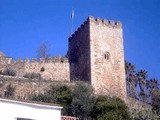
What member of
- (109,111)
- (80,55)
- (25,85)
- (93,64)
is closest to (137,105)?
(93,64)

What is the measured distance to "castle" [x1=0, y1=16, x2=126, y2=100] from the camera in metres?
37.2

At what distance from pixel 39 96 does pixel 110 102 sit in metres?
5.39

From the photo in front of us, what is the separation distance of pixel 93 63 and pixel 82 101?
22.0 feet

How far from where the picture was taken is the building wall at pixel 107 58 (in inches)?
1455

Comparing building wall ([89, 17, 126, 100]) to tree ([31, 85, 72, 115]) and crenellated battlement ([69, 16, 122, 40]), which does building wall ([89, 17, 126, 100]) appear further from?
tree ([31, 85, 72, 115])

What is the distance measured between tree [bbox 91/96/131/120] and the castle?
5624 millimetres

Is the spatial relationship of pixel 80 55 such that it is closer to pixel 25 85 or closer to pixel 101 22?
pixel 101 22

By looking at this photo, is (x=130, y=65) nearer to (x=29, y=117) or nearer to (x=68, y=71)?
(x=68, y=71)

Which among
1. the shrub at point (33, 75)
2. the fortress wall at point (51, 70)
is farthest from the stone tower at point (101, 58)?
the shrub at point (33, 75)

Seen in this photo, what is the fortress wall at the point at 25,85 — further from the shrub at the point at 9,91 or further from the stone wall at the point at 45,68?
the stone wall at the point at 45,68

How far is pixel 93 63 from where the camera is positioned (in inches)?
1463

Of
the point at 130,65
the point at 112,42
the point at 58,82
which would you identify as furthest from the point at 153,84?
the point at 58,82

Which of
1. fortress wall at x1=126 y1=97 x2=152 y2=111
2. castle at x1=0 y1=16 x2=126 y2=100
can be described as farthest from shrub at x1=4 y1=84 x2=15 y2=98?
fortress wall at x1=126 y1=97 x2=152 y2=111

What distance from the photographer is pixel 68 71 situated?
3962 centimetres
